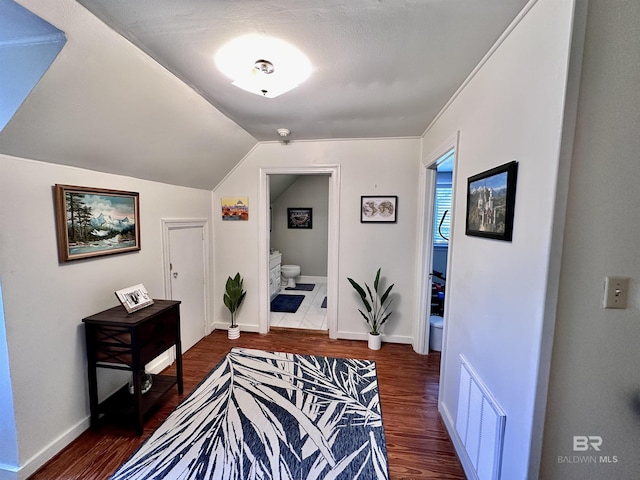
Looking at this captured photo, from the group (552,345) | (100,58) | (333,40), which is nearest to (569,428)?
(552,345)

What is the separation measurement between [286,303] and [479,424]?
11.0 feet

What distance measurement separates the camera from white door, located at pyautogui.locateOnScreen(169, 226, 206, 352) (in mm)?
2586

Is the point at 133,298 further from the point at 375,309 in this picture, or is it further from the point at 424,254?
the point at 424,254

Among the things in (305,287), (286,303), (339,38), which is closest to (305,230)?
(305,287)

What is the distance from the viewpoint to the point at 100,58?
1.21m

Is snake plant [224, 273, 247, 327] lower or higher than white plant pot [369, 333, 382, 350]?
higher

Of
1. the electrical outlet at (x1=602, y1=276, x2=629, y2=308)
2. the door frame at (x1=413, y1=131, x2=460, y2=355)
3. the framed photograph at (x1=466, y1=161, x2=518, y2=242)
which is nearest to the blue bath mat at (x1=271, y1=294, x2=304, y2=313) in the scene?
the door frame at (x1=413, y1=131, x2=460, y2=355)

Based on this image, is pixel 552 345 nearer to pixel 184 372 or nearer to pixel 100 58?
pixel 100 58

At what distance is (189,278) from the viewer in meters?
2.81

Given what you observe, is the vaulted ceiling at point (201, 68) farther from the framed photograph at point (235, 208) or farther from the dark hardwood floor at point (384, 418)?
the dark hardwood floor at point (384, 418)

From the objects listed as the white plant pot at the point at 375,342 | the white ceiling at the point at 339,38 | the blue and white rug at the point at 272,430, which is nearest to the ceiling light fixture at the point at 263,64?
the white ceiling at the point at 339,38

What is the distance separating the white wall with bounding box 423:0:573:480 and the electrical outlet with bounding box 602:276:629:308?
22 centimetres

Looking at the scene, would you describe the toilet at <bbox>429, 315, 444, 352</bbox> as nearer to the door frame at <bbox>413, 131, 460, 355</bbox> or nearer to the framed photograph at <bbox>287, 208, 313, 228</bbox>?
the door frame at <bbox>413, 131, 460, 355</bbox>

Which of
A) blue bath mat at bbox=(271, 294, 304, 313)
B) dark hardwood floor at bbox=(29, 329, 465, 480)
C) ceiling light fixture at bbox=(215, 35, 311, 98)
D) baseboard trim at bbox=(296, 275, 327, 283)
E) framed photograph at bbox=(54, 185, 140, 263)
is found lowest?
dark hardwood floor at bbox=(29, 329, 465, 480)
